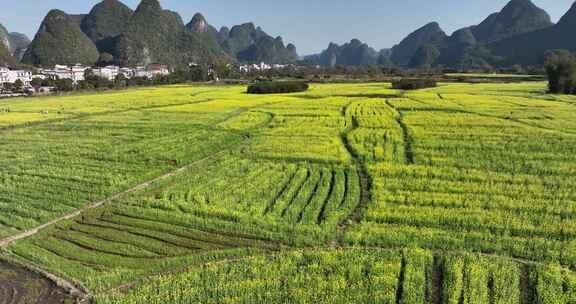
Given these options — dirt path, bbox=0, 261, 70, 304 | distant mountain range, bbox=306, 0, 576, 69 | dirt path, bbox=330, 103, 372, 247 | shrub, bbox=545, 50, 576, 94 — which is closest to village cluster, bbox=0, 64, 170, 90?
dirt path, bbox=330, 103, 372, 247

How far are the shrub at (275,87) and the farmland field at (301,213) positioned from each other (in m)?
30.7

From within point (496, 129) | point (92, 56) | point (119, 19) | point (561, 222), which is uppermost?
point (119, 19)

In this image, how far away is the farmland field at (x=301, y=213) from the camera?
8828 mm

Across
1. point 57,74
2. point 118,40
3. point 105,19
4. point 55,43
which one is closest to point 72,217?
point 57,74

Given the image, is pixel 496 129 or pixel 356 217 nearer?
pixel 356 217

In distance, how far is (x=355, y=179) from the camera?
53.6ft

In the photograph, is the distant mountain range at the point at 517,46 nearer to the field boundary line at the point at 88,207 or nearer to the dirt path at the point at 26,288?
the field boundary line at the point at 88,207

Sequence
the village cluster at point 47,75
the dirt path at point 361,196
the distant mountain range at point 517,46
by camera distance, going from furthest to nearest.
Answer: the distant mountain range at point 517,46, the village cluster at point 47,75, the dirt path at point 361,196

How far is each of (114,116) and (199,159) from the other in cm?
1857

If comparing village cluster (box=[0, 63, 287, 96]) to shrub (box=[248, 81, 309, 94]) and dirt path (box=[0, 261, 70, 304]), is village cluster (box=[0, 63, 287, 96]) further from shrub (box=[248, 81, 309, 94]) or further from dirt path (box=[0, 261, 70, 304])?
dirt path (box=[0, 261, 70, 304])

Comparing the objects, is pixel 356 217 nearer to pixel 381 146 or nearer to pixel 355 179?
pixel 355 179

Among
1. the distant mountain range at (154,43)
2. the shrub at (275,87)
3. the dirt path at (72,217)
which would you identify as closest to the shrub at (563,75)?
the shrub at (275,87)

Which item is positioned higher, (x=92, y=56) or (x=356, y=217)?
(x=92, y=56)

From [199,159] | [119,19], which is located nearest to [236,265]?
[199,159]
